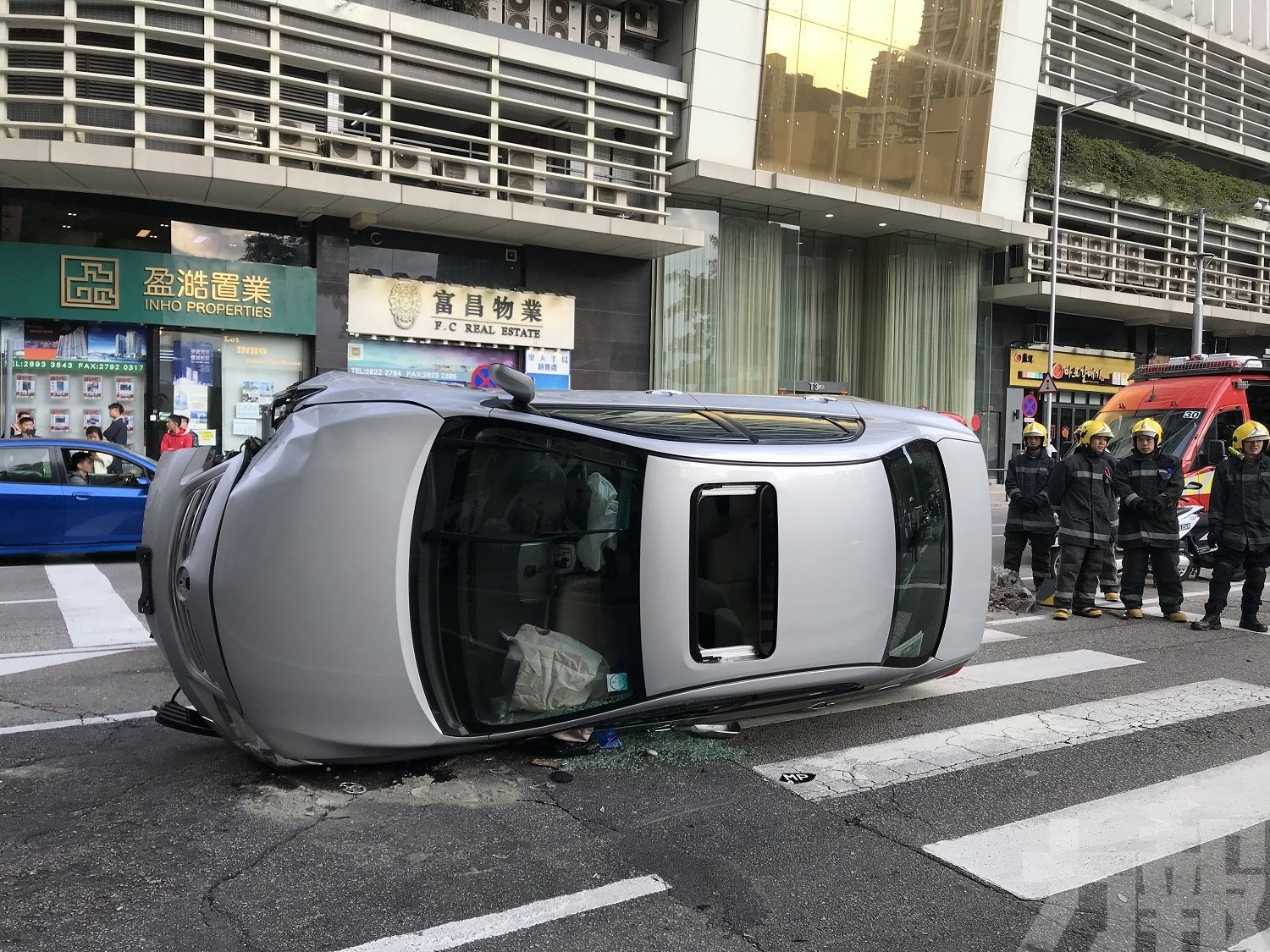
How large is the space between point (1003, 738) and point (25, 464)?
10.5 metres

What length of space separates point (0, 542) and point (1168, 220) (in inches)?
1229

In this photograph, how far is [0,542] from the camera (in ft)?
35.4

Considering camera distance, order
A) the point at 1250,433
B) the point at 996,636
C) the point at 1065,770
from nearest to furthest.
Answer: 1. the point at 1065,770
2. the point at 996,636
3. the point at 1250,433

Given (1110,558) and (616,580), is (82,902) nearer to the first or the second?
(616,580)

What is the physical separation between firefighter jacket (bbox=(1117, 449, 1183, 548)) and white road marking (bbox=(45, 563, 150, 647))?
8428 mm

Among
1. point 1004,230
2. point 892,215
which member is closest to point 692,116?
point 892,215

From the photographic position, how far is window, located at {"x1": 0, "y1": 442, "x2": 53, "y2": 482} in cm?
1088

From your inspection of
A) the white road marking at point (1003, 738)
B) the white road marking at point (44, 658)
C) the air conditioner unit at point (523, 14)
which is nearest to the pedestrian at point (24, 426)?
the white road marking at point (44, 658)

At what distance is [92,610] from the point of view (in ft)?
27.0

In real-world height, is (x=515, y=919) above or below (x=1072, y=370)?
below

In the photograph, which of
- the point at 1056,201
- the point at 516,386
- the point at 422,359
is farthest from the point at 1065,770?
the point at 1056,201

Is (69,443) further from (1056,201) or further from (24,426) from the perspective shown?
(1056,201)

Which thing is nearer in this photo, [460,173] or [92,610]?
[92,610]

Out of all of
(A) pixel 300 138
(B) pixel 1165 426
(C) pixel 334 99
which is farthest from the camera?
(C) pixel 334 99
